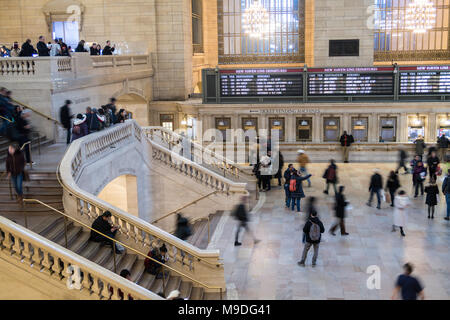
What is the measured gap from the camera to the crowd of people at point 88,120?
13326 mm

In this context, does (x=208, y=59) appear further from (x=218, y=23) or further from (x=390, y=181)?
(x=390, y=181)

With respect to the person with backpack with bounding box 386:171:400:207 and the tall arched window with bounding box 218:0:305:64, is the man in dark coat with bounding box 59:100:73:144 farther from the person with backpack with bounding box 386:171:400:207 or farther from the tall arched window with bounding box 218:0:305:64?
the tall arched window with bounding box 218:0:305:64

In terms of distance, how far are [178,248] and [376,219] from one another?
644 cm

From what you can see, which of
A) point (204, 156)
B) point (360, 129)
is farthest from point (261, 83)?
point (204, 156)

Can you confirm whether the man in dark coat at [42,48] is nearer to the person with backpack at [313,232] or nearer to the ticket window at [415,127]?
the person with backpack at [313,232]

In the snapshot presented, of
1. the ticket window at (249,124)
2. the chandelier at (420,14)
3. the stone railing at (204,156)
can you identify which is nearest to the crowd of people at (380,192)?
the stone railing at (204,156)

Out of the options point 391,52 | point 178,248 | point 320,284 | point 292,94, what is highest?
point 391,52

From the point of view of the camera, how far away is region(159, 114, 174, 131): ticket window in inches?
1019

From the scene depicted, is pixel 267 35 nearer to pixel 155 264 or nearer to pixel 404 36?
pixel 404 36

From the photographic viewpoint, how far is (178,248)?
10344 millimetres

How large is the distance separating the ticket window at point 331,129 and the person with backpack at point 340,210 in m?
9.51

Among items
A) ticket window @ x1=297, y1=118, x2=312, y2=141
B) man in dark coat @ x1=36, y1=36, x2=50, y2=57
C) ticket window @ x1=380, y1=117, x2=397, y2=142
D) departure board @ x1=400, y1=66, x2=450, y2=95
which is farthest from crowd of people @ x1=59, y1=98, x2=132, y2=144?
departure board @ x1=400, y1=66, x2=450, y2=95

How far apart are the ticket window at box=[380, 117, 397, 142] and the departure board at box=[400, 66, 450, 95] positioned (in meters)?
1.19
